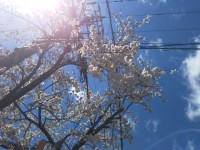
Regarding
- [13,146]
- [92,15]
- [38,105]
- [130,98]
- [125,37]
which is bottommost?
[13,146]

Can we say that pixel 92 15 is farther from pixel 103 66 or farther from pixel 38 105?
pixel 38 105

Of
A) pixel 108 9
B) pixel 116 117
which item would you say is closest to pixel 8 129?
pixel 116 117

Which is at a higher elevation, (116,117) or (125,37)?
(125,37)

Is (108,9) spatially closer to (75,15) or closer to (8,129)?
(75,15)

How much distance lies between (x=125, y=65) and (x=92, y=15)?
326 cm

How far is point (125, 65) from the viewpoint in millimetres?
14594

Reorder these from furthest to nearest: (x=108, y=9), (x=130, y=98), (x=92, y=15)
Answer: (x=130, y=98) → (x=92, y=15) → (x=108, y=9)

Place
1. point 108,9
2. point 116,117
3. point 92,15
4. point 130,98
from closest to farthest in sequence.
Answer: point 108,9
point 92,15
point 130,98
point 116,117

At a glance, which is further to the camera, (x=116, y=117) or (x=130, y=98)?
(x=116, y=117)

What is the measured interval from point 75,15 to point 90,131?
21.4ft

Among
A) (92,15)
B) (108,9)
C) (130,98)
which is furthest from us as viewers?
(130,98)

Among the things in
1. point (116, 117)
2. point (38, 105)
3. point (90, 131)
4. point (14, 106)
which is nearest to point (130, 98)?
point (116, 117)

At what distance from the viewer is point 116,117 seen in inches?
738

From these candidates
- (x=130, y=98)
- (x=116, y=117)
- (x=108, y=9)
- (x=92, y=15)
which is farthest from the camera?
(x=116, y=117)
